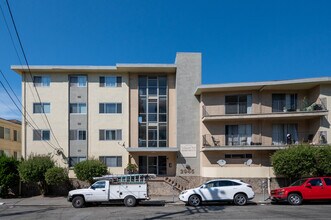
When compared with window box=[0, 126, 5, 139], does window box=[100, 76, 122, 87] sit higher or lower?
higher

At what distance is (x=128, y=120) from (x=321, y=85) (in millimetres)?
17341

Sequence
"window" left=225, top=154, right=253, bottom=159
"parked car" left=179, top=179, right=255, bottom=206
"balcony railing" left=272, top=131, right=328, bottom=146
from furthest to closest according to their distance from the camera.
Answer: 1. "window" left=225, top=154, right=253, bottom=159
2. "balcony railing" left=272, top=131, right=328, bottom=146
3. "parked car" left=179, top=179, right=255, bottom=206

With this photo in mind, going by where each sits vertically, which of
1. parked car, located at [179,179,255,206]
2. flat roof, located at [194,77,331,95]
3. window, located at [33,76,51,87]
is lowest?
parked car, located at [179,179,255,206]

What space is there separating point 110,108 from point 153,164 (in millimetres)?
6814

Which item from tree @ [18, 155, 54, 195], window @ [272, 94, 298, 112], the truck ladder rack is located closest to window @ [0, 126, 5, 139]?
tree @ [18, 155, 54, 195]

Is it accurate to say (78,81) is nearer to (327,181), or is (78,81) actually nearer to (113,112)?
(113,112)

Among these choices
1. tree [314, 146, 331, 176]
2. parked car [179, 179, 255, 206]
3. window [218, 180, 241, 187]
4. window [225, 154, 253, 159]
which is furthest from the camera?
window [225, 154, 253, 159]

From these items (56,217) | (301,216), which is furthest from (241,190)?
(56,217)

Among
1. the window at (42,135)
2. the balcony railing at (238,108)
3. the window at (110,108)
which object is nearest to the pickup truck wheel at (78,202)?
the window at (110,108)

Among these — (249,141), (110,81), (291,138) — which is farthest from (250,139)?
(110,81)

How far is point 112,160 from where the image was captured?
30.8m

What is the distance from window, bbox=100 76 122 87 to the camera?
103 feet

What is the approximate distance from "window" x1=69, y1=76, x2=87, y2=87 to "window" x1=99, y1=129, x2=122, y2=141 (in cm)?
498

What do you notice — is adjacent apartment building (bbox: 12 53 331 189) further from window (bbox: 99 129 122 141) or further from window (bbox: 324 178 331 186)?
window (bbox: 324 178 331 186)
